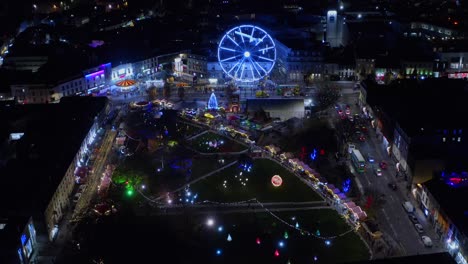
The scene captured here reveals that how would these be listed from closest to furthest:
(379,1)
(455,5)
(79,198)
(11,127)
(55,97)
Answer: (79,198) < (11,127) < (55,97) < (455,5) < (379,1)

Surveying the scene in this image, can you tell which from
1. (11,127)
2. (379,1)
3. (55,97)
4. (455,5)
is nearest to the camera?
(11,127)

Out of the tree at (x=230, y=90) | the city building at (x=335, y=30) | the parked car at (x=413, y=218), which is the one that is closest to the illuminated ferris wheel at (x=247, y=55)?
the tree at (x=230, y=90)

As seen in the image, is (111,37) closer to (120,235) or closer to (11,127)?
(11,127)

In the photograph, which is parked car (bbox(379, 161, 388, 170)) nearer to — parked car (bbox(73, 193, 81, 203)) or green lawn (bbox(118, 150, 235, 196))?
green lawn (bbox(118, 150, 235, 196))

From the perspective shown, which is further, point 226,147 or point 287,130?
point 287,130

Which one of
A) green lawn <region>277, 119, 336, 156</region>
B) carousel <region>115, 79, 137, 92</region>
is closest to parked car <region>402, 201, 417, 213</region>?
green lawn <region>277, 119, 336, 156</region>

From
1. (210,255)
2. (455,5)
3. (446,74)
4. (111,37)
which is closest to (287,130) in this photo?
(210,255)
